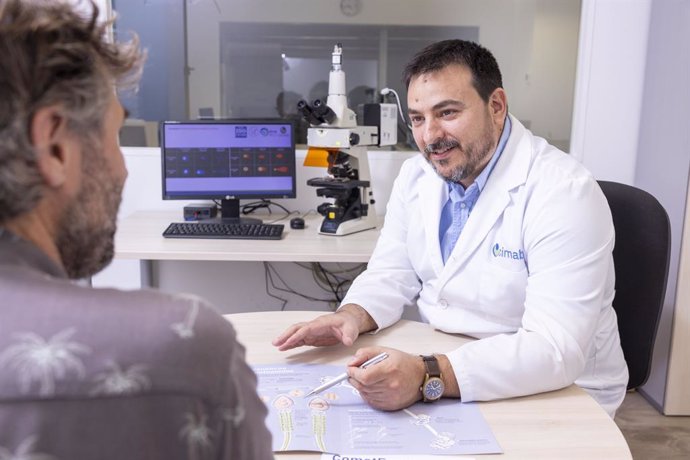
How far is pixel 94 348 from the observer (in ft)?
1.51

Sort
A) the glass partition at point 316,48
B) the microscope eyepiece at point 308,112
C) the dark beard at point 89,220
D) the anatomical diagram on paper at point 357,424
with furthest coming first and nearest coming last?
the glass partition at point 316,48
the microscope eyepiece at point 308,112
the anatomical diagram on paper at point 357,424
the dark beard at point 89,220

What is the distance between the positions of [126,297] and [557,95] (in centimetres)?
270

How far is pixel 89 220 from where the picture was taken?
60 centimetres

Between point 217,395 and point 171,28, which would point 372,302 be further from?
point 171,28

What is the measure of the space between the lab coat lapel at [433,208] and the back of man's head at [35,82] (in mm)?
1081

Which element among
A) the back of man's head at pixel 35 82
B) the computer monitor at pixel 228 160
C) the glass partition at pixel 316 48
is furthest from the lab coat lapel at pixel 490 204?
the glass partition at pixel 316 48

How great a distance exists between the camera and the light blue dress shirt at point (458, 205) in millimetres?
1554

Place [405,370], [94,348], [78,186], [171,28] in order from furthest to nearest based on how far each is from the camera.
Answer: [171,28] → [405,370] → [78,186] → [94,348]

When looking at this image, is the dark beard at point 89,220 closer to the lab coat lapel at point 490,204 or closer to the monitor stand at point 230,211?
the lab coat lapel at point 490,204

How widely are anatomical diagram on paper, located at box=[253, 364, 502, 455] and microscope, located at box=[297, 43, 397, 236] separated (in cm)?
131

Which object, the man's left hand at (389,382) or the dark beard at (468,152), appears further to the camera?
the dark beard at (468,152)

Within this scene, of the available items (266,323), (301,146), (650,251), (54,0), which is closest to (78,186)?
(54,0)

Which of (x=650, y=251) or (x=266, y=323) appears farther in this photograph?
(x=650, y=251)

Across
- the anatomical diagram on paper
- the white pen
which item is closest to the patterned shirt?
the anatomical diagram on paper
